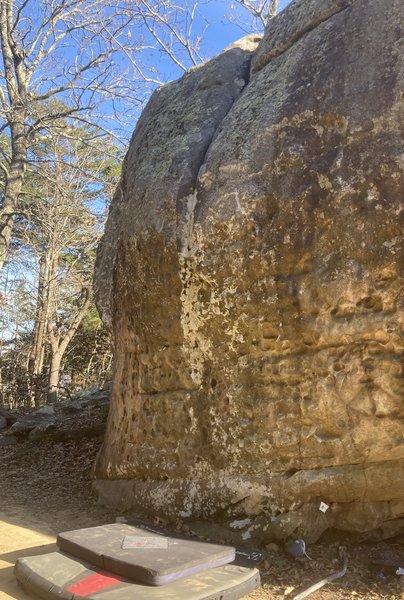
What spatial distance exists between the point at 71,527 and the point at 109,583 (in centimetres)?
171

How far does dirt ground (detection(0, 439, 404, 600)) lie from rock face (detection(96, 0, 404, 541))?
0.22 meters

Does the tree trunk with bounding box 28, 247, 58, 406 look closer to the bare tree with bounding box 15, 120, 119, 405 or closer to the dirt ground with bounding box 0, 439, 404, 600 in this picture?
the bare tree with bounding box 15, 120, 119, 405

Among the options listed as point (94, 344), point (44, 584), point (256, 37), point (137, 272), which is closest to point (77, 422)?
point (137, 272)

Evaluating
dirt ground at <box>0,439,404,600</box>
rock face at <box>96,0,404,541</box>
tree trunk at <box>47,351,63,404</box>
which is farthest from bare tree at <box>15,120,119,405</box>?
rock face at <box>96,0,404,541</box>

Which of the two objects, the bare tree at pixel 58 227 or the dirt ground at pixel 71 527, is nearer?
the dirt ground at pixel 71 527

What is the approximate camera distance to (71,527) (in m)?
4.85

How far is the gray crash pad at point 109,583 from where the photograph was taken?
312 cm

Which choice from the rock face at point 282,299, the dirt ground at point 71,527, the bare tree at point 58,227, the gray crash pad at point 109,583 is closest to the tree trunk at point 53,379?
the bare tree at point 58,227

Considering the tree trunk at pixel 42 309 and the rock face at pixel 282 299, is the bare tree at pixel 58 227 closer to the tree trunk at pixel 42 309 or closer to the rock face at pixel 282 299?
the tree trunk at pixel 42 309

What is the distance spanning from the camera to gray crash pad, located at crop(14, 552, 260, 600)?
312 centimetres

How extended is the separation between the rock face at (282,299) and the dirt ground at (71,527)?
0.71 feet

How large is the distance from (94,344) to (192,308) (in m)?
10.6

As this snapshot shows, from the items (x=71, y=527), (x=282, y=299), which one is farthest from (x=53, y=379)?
(x=282, y=299)

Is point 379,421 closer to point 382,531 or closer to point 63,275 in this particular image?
point 382,531
